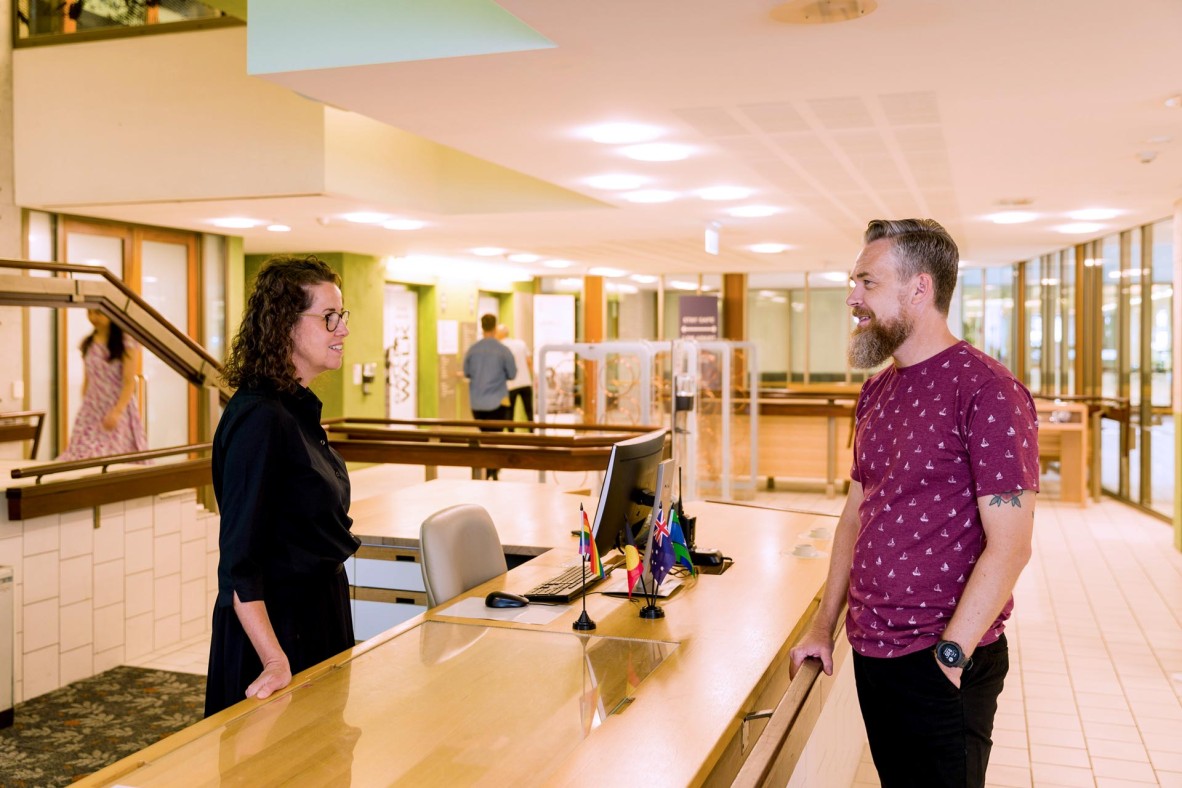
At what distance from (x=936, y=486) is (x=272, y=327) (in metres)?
1.50

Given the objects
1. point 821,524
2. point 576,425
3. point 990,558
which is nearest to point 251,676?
point 990,558

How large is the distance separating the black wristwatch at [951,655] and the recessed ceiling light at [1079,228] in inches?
374

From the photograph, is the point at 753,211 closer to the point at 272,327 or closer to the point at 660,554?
the point at 660,554

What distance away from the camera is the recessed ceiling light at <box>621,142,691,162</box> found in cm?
660

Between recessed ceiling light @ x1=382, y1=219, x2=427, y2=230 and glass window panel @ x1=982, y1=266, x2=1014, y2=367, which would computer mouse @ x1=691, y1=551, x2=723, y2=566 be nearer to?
recessed ceiling light @ x1=382, y1=219, x2=427, y2=230

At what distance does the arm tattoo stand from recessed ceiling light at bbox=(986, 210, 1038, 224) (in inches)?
325

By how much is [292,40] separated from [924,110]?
314 centimetres

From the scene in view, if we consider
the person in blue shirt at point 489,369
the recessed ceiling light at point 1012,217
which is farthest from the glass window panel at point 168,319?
the recessed ceiling light at point 1012,217

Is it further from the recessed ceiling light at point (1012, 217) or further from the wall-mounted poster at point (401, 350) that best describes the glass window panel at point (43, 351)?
the recessed ceiling light at point (1012, 217)

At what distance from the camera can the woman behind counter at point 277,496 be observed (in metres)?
2.35

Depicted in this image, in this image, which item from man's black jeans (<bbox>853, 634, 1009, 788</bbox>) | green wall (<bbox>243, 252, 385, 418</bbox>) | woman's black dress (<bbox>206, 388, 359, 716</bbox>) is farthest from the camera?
green wall (<bbox>243, 252, 385, 418</bbox>)

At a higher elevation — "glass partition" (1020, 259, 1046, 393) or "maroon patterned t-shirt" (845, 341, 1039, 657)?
"glass partition" (1020, 259, 1046, 393)

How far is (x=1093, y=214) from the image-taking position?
9.75 m

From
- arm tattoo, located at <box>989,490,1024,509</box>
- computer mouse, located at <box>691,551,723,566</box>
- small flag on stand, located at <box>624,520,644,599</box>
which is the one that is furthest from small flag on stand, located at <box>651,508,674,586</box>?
arm tattoo, located at <box>989,490,1024,509</box>
